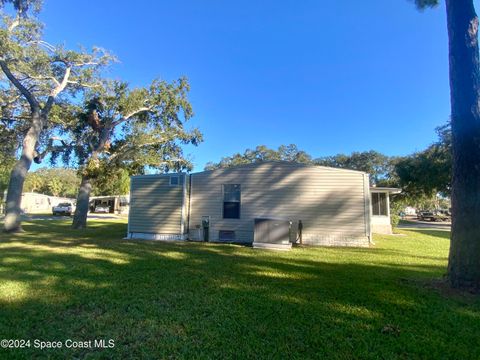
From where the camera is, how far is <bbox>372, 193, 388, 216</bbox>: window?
16.2m

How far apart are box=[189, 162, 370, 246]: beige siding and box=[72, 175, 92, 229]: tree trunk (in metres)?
7.20

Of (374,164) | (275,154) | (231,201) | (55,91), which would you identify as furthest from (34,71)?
(374,164)

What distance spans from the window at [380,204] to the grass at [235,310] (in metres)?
10.2

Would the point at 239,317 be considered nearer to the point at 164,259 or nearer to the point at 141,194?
the point at 164,259

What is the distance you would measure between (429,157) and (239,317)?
89.9 feet

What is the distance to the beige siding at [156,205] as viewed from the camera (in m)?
11.5

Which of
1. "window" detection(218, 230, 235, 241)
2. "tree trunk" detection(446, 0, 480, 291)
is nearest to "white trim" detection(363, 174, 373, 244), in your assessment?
"window" detection(218, 230, 235, 241)

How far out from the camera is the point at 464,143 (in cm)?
489

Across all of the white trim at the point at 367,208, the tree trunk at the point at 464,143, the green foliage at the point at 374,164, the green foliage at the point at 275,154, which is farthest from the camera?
the green foliage at the point at 275,154

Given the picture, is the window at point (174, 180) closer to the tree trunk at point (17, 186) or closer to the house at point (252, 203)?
the house at point (252, 203)

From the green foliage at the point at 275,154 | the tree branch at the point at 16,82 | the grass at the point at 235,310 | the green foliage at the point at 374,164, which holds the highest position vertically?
the green foliage at the point at 275,154

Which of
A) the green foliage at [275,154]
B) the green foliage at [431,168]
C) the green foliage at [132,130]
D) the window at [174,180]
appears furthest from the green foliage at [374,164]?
the window at [174,180]

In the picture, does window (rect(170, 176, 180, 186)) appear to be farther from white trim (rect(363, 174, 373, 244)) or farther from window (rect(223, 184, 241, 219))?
white trim (rect(363, 174, 373, 244))

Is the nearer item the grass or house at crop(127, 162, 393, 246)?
the grass
